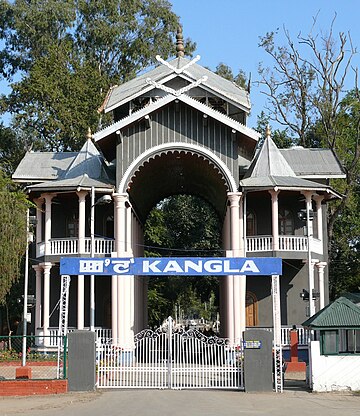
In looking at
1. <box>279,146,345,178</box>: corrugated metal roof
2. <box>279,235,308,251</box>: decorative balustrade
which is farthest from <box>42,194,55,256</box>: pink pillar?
<box>279,146,345,178</box>: corrugated metal roof

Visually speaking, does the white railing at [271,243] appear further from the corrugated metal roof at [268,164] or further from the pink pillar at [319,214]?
the corrugated metal roof at [268,164]

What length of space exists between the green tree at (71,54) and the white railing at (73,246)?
1653 centimetres

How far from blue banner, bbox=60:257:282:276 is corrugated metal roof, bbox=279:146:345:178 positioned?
46.6ft

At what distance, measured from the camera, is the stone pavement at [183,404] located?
698 inches

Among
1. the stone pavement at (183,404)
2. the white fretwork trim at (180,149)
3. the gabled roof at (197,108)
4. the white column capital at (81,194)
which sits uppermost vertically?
the gabled roof at (197,108)

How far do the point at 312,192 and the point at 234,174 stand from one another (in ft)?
12.3

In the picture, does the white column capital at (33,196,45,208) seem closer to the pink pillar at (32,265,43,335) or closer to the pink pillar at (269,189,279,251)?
the pink pillar at (32,265,43,335)

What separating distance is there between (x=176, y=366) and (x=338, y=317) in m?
5.09

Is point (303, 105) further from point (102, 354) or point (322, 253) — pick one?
point (102, 354)

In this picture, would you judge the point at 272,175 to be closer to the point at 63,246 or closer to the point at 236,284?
the point at 236,284

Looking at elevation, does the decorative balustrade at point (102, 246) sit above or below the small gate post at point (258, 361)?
above

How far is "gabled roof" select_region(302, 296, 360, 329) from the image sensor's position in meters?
21.9

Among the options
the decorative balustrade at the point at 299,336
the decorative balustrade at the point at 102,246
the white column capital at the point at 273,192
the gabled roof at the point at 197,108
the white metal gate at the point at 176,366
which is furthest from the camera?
the decorative balustrade at the point at 102,246

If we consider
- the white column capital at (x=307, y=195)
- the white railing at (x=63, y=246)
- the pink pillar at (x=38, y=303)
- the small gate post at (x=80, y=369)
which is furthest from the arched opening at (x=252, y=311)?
the small gate post at (x=80, y=369)
